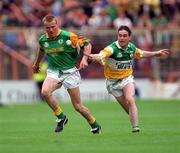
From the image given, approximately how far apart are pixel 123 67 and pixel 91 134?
157 cm

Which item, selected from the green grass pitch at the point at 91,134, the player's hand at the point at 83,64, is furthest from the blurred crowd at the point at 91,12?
the player's hand at the point at 83,64

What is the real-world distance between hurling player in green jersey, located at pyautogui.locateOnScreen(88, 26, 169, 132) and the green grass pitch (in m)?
0.71

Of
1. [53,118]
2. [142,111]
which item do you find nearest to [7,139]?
[53,118]

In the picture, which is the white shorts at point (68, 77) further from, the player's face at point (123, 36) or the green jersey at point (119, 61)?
the player's face at point (123, 36)

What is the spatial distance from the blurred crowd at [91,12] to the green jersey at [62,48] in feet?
53.7

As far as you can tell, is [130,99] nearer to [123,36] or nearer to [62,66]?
[123,36]

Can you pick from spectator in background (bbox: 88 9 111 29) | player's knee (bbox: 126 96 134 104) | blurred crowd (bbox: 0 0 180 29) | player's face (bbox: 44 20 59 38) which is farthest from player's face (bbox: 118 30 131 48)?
spectator in background (bbox: 88 9 111 29)

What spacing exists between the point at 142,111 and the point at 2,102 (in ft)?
25.4

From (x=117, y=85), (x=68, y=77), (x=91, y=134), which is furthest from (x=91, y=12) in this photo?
(x=91, y=134)

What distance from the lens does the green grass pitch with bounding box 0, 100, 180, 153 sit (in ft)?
43.1

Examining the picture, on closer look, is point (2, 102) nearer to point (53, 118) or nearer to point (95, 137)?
point (53, 118)

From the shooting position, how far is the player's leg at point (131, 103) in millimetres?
16047

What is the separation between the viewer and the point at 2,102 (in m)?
31.1

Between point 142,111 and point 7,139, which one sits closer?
point 7,139
